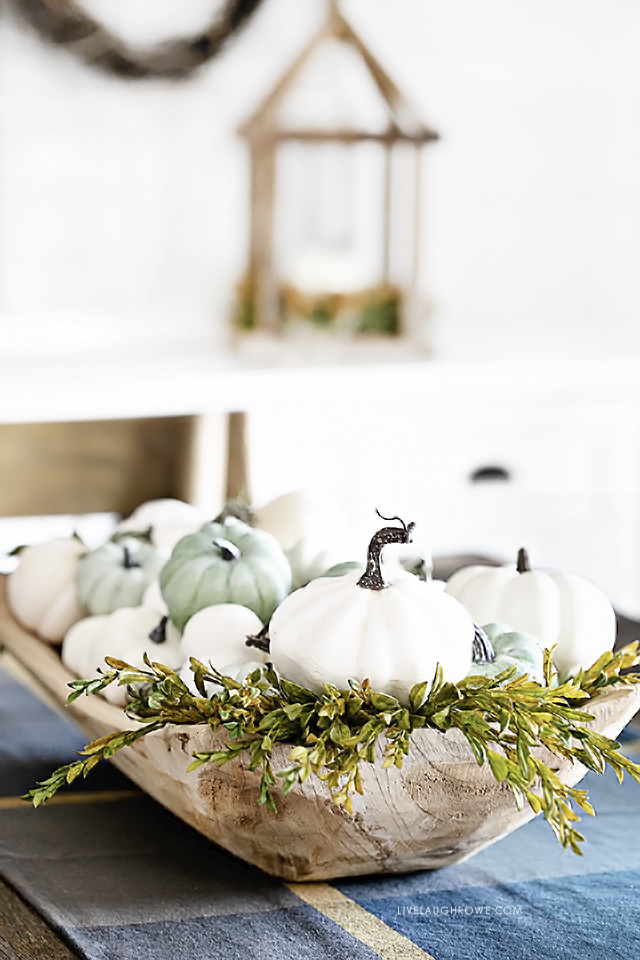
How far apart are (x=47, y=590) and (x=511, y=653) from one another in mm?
392

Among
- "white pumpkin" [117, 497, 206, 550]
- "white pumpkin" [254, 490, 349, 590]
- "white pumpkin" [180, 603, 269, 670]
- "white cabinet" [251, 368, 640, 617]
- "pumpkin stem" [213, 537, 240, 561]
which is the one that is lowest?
"white cabinet" [251, 368, 640, 617]

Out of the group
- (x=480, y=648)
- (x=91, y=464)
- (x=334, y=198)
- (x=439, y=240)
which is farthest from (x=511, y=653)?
(x=439, y=240)

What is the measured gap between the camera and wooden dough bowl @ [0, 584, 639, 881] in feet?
1.80

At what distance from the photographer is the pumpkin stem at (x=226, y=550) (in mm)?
711

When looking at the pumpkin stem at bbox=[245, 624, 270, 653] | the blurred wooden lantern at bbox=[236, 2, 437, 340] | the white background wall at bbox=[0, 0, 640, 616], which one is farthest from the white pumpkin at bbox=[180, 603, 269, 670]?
the blurred wooden lantern at bbox=[236, 2, 437, 340]

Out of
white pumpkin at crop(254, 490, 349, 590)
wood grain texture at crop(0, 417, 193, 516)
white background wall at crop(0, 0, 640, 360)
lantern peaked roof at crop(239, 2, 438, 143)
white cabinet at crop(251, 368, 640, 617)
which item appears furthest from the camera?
lantern peaked roof at crop(239, 2, 438, 143)

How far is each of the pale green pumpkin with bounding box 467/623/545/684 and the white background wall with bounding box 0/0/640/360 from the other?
6.99 feet

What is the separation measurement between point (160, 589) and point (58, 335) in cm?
217

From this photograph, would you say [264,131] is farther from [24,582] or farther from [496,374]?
[24,582]

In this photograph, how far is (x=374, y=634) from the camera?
0.58 meters

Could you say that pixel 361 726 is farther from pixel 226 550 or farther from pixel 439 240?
pixel 439 240

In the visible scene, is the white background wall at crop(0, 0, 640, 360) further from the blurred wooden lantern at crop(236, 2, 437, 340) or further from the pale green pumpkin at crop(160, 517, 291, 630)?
the pale green pumpkin at crop(160, 517, 291, 630)

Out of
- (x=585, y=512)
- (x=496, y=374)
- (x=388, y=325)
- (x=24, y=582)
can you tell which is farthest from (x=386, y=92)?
(x=24, y=582)

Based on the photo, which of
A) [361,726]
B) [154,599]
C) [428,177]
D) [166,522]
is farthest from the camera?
[428,177]
